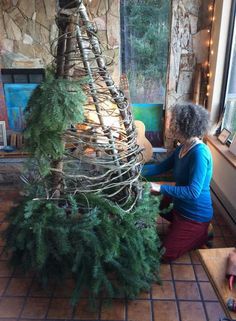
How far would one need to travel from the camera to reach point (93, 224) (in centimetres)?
157

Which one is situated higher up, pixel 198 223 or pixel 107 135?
pixel 107 135

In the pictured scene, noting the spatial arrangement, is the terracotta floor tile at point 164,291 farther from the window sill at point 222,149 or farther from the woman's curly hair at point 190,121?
the window sill at point 222,149

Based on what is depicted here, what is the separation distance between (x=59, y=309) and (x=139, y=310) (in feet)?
1.54

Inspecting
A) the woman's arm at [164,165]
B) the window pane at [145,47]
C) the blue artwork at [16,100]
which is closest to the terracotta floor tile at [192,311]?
the woman's arm at [164,165]

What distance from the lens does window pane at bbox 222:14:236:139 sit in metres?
2.86

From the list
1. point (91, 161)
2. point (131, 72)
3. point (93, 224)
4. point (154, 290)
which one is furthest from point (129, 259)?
point (131, 72)

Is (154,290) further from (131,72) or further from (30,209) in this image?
(131,72)

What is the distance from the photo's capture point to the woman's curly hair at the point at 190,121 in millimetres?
1961

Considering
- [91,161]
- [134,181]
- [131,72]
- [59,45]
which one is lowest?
[134,181]

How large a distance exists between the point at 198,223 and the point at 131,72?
1.78 m

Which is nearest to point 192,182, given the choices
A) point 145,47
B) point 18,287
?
point 18,287

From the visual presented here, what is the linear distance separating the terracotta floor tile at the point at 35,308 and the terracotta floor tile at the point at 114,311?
341mm

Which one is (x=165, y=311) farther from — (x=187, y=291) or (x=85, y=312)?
(x=85, y=312)

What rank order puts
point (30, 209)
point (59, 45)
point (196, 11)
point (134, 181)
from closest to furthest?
1. point (59, 45)
2. point (30, 209)
3. point (134, 181)
4. point (196, 11)
